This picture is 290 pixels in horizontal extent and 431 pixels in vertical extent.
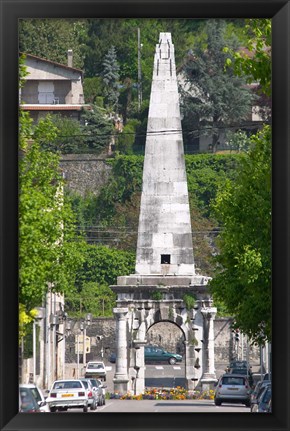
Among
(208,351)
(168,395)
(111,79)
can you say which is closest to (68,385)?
(168,395)

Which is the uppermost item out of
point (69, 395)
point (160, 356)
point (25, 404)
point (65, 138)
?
point (65, 138)

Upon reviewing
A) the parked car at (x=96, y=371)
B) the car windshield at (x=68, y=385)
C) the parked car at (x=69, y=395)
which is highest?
the car windshield at (x=68, y=385)

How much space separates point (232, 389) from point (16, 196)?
27391 mm

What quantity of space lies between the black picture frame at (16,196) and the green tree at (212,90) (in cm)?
6470

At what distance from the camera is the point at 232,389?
142 ft

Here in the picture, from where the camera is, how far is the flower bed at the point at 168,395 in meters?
54.1

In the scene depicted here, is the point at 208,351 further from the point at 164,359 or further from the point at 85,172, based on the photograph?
the point at 85,172

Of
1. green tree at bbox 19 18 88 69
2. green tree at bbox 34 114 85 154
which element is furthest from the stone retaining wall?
green tree at bbox 19 18 88 69

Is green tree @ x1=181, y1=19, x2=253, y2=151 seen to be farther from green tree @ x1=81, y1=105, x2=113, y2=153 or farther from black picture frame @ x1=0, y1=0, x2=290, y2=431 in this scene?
black picture frame @ x1=0, y1=0, x2=290, y2=431

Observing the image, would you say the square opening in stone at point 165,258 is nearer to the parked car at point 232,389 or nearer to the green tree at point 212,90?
the parked car at point 232,389

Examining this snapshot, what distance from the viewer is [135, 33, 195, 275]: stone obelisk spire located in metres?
60.7

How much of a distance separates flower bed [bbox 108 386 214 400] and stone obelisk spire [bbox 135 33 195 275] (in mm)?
5530

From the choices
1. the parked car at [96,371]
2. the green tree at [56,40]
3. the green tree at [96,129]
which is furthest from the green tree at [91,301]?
the green tree at [56,40]
